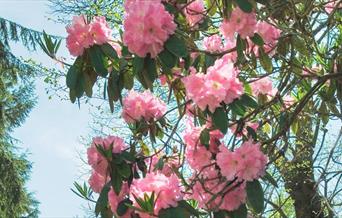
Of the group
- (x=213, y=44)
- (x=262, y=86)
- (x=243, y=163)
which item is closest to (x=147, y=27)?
(x=243, y=163)

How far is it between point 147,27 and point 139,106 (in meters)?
0.52

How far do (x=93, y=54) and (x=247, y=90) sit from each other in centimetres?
58

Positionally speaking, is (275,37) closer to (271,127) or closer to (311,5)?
(311,5)

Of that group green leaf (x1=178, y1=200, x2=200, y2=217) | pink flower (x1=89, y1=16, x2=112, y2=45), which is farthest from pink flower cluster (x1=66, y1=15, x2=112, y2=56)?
green leaf (x1=178, y1=200, x2=200, y2=217)

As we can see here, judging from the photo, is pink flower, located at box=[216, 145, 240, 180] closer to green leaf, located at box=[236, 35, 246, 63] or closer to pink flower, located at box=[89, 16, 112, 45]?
green leaf, located at box=[236, 35, 246, 63]

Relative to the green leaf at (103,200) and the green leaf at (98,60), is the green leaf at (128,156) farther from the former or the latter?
the green leaf at (98,60)

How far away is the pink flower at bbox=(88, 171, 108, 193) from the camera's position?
2264 mm

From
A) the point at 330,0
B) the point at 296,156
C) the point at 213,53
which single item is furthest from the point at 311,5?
the point at 296,156

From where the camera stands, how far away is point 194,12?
2664 mm

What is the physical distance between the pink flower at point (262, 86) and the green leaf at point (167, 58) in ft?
2.23

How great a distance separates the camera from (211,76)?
2010mm

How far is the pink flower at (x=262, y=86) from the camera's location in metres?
2.64

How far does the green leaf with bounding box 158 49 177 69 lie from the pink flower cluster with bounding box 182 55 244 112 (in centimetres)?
7

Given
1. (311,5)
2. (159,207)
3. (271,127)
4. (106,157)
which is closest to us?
(159,207)
